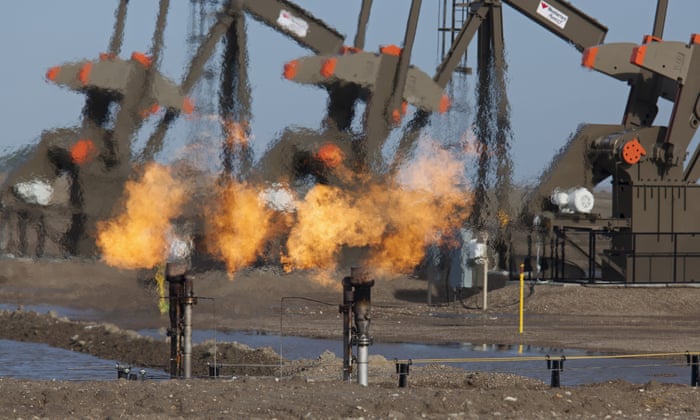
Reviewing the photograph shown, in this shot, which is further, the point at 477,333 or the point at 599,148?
the point at 599,148

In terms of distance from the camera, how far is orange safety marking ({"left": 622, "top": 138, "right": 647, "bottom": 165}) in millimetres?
46406

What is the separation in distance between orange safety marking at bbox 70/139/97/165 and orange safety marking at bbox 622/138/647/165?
18.7 meters

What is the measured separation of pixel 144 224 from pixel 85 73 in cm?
621

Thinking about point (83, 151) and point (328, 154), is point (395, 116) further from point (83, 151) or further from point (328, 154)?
point (83, 151)

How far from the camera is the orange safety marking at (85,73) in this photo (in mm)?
47000

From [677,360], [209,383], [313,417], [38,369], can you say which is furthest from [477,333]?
[313,417]

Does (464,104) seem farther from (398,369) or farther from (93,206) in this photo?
(398,369)

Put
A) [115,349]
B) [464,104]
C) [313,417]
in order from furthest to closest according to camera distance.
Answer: [464,104] → [115,349] → [313,417]

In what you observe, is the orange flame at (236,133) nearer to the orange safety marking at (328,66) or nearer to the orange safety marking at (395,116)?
the orange safety marking at (328,66)

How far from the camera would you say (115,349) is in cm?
3053

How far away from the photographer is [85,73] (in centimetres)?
4716

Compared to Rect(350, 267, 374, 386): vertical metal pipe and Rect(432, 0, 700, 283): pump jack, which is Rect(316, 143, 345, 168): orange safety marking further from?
Rect(350, 267, 374, 386): vertical metal pipe

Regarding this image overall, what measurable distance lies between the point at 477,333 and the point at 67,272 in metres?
16.9

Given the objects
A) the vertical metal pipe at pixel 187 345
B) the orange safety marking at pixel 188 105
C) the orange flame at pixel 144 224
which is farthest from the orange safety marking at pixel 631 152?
the vertical metal pipe at pixel 187 345
